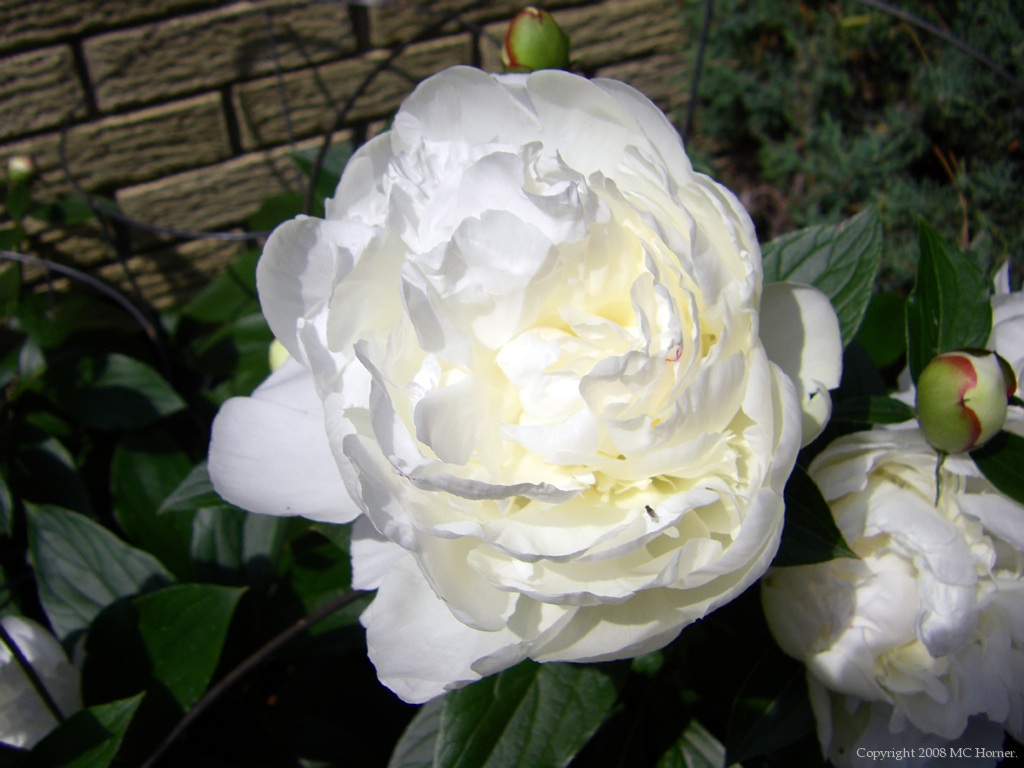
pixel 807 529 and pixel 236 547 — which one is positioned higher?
pixel 807 529

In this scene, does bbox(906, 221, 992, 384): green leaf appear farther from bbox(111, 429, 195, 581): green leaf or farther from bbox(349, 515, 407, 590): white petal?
bbox(111, 429, 195, 581): green leaf

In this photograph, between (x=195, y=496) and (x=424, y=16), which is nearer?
(x=195, y=496)

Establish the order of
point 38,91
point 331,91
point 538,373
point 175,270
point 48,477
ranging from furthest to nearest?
point 175,270
point 331,91
point 38,91
point 48,477
point 538,373

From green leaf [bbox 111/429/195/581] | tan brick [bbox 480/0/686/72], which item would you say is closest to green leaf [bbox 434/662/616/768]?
green leaf [bbox 111/429/195/581]

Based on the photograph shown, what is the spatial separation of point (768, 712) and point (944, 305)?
372 mm

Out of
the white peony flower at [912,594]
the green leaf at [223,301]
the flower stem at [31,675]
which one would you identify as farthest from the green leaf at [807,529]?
the green leaf at [223,301]

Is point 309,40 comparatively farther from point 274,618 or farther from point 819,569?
point 819,569

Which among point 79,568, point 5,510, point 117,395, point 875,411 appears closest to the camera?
point 875,411

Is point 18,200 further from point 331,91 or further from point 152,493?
point 152,493

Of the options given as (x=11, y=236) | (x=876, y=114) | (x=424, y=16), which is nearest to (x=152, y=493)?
(x=11, y=236)

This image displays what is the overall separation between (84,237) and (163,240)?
16cm

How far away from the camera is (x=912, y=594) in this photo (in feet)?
1.88

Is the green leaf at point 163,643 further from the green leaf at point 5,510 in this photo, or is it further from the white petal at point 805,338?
the white petal at point 805,338

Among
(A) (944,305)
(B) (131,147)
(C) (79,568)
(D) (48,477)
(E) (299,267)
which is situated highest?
(E) (299,267)
